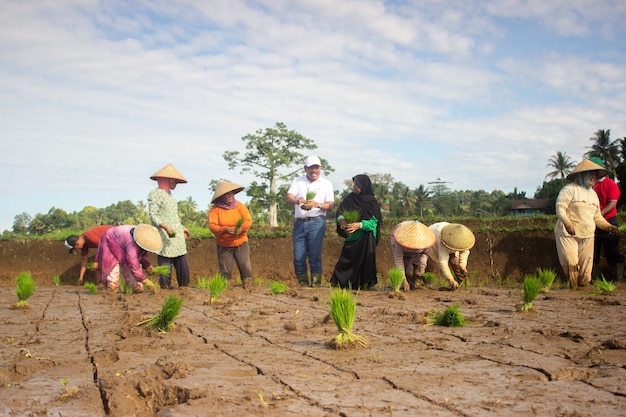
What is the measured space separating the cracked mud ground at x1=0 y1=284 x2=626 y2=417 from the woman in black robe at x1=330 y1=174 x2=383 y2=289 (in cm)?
224

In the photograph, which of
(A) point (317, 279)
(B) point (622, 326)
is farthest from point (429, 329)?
(A) point (317, 279)

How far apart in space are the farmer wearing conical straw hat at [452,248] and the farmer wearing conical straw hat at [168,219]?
3.19 m

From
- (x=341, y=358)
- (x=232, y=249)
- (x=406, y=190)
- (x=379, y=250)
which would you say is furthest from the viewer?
(x=406, y=190)

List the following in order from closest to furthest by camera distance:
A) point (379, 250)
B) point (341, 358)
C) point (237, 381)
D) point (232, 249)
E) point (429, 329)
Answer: point (237, 381), point (341, 358), point (429, 329), point (232, 249), point (379, 250)

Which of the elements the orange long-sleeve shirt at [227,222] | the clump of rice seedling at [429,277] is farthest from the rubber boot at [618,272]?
the orange long-sleeve shirt at [227,222]

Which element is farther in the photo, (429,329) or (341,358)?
(429,329)

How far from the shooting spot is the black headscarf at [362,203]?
26.3 ft

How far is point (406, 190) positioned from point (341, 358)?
179ft

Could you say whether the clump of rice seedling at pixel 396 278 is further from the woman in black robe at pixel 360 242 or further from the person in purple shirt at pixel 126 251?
the person in purple shirt at pixel 126 251

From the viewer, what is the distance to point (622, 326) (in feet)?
15.1

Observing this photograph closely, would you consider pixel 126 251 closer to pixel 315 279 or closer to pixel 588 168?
pixel 315 279

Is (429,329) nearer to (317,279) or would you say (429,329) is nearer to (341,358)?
(341,358)

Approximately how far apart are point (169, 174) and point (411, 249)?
323 centimetres

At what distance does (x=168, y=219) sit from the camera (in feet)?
26.8
